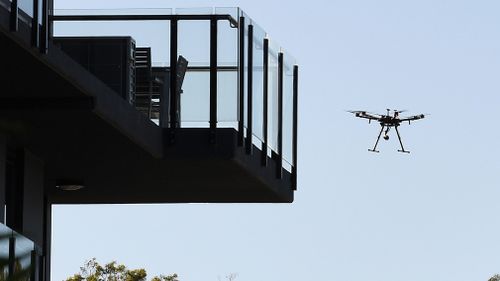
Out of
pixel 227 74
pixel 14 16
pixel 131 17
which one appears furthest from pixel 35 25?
pixel 227 74

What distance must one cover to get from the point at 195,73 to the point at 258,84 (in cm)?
152

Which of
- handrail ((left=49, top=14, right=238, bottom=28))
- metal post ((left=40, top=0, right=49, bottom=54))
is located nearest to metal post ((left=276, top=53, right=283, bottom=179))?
handrail ((left=49, top=14, right=238, bottom=28))

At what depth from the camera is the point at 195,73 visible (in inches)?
973

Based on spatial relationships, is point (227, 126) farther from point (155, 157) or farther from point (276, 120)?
point (276, 120)

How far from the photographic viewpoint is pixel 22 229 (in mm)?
24266

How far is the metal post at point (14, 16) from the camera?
1805 centimetres

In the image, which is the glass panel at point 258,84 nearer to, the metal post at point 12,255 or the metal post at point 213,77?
the metal post at point 213,77

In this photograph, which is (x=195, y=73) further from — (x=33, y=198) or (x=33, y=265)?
(x=33, y=265)

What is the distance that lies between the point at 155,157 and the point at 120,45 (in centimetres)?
145

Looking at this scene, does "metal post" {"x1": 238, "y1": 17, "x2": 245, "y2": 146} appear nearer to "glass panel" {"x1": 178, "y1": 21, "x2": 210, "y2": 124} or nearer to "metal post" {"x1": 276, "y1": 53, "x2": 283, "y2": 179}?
"glass panel" {"x1": 178, "y1": 21, "x2": 210, "y2": 124}

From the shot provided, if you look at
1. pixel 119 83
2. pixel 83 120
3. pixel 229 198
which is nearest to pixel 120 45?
pixel 119 83

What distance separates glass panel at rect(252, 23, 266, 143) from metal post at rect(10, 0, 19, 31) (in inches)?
301

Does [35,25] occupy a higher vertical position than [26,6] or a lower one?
lower

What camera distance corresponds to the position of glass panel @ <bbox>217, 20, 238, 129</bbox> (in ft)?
80.8
